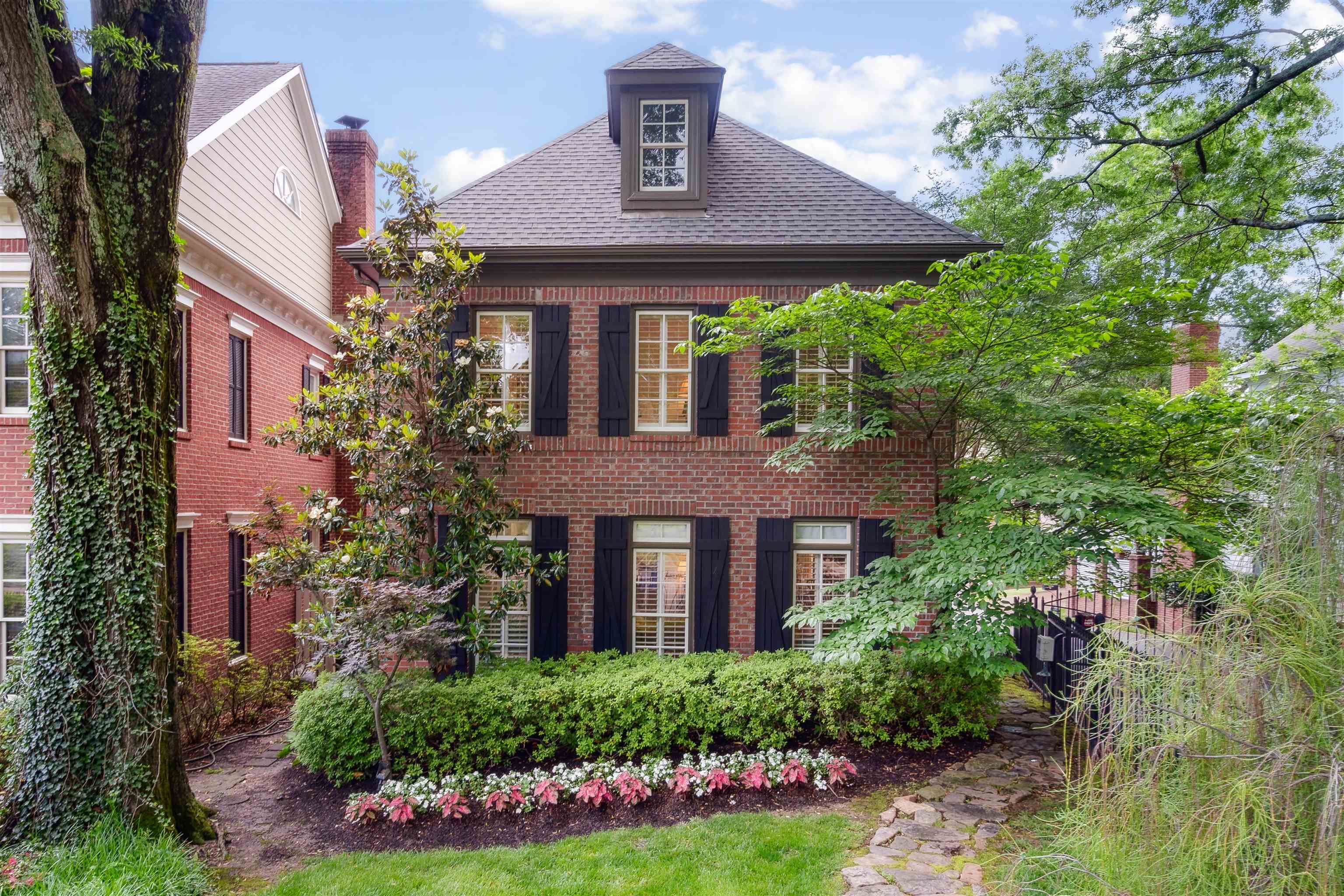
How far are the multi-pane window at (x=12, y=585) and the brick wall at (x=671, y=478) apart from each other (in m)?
5.45

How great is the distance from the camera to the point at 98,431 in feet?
16.2

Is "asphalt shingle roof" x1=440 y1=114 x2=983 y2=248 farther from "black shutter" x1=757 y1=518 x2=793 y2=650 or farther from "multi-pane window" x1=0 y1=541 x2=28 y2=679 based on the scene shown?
"multi-pane window" x1=0 y1=541 x2=28 y2=679

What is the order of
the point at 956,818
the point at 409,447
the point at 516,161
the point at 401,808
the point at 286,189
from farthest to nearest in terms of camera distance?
1. the point at 286,189
2. the point at 516,161
3. the point at 409,447
4. the point at 401,808
5. the point at 956,818

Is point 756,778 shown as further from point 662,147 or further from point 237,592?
point 237,592

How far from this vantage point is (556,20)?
15.1 m

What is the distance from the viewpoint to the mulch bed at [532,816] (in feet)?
17.4

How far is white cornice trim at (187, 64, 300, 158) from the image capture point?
8469 millimetres

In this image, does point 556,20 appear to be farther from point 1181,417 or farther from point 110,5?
point 1181,417

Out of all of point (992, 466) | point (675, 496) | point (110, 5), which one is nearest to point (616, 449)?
point (675, 496)

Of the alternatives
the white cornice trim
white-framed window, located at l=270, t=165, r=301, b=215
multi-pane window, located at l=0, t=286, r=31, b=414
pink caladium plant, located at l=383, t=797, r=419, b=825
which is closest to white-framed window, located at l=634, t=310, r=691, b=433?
pink caladium plant, located at l=383, t=797, r=419, b=825

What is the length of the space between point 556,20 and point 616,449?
1229cm

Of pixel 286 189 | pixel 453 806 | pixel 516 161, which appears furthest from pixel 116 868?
pixel 286 189

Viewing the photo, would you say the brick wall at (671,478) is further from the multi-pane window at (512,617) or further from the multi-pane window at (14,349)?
the multi-pane window at (14,349)

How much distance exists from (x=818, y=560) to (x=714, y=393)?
247 centimetres
